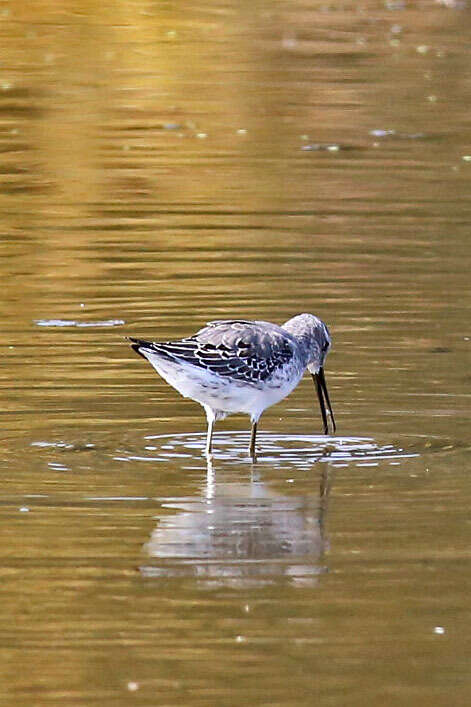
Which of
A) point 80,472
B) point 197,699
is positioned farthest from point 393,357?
point 197,699

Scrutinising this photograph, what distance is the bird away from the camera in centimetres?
937

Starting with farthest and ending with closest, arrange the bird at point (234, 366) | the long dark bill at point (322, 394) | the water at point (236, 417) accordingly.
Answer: the long dark bill at point (322, 394) < the bird at point (234, 366) < the water at point (236, 417)

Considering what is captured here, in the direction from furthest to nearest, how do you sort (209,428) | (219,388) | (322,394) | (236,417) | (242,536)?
(236,417) < (322,394) < (209,428) < (219,388) < (242,536)

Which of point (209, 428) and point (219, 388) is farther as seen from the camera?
point (209, 428)

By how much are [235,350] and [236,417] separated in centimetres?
168

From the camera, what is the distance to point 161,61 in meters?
27.1

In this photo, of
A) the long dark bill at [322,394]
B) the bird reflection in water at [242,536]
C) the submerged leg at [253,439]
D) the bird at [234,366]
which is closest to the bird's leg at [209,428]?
the bird at [234,366]

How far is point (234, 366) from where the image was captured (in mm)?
9617

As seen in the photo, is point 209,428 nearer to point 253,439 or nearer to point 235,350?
point 253,439

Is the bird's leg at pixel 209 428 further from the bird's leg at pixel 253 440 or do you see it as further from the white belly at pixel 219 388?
the bird's leg at pixel 253 440

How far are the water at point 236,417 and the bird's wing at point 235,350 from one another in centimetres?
47

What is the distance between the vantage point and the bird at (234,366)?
9.37 meters

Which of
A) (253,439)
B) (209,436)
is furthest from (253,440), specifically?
(209,436)

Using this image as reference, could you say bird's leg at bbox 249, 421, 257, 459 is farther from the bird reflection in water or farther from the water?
the bird reflection in water
